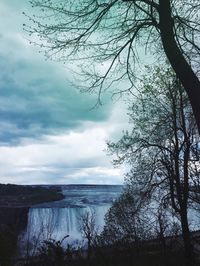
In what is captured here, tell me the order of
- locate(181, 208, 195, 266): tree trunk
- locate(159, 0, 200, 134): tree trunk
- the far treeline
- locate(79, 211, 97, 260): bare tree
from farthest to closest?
the far treeline < locate(181, 208, 195, 266): tree trunk < locate(79, 211, 97, 260): bare tree < locate(159, 0, 200, 134): tree trunk

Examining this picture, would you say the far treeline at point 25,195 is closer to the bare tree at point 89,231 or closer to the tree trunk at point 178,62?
the bare tree at point 89,231

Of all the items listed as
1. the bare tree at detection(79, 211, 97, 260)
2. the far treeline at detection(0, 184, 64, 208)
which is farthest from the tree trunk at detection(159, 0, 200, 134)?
the far treeline at detection(0, 184, 64, 208)

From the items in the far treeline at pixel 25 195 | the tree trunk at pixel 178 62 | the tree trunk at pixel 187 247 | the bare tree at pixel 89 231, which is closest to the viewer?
the tree trunk at pixel 178 62

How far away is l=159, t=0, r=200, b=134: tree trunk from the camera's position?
6094 mm

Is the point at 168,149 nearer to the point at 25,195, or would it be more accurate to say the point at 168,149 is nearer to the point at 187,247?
the point at 187,247

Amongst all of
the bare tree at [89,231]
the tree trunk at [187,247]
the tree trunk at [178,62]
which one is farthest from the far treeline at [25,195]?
the tree trunk at [178,62]

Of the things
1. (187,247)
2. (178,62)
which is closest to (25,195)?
(187,247)

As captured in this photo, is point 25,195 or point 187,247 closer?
→ point 187,247

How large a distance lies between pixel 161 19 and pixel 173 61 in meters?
0.78

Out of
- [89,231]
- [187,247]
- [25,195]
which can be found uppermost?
[25,195]

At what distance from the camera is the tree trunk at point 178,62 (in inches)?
Answer: 240

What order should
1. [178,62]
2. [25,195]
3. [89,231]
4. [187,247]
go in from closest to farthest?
[178,62] → [187,247] → [89,231] → [25,195]

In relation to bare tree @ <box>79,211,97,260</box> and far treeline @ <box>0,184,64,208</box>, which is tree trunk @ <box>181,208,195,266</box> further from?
far treeline @ <box>0,184,64,208</box>

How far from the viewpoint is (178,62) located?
652 centimetres
